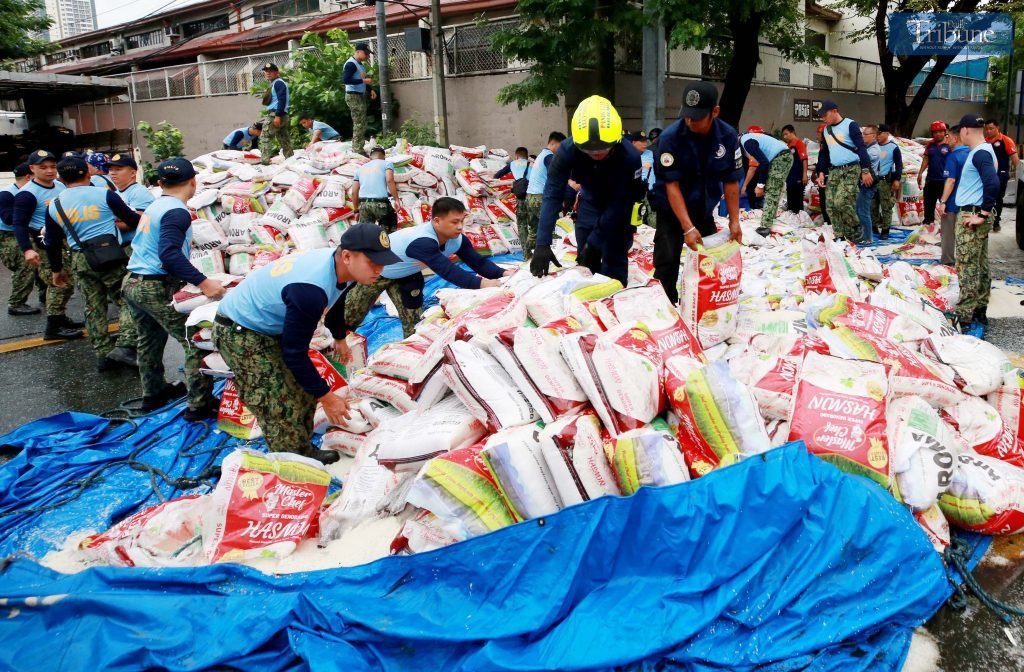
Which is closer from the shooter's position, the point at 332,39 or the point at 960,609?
the point at 960,609

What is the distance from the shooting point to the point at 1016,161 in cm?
978

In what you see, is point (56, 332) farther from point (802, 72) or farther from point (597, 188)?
point (802, 72)

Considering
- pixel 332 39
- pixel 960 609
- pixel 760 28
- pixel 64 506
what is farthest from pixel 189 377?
pixel 332 39

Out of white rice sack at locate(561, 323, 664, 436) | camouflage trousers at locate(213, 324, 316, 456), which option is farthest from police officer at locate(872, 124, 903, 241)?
camouflage trousers at locate(213, 324, 316, 456)

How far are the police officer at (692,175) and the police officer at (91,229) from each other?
12.7 feet

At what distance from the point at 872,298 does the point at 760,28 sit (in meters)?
10.6

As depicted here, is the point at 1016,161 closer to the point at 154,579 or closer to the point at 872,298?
the point at 872,298

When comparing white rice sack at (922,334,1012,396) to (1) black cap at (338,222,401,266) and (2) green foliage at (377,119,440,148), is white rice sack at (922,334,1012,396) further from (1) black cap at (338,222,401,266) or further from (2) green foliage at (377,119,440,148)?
(2) green foliage at (377,119,440,148)

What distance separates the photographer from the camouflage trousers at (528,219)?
8664mm

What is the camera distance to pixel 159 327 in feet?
15.3

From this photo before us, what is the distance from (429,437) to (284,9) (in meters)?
28.3

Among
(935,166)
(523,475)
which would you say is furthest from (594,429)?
(935,166)

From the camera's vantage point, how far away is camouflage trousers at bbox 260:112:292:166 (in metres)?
11.9

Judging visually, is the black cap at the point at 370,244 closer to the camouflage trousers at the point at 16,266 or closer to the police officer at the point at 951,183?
the police officer at the point at 951,183
